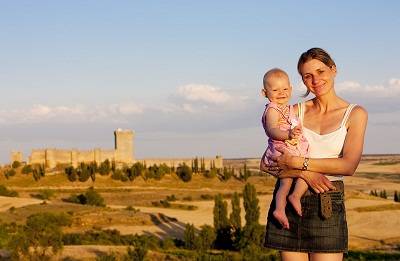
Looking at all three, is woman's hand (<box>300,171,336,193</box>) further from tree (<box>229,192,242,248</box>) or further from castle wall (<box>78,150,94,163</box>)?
castle wall (<box>78,150,94,163</box>)

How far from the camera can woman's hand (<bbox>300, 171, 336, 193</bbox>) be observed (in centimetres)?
395

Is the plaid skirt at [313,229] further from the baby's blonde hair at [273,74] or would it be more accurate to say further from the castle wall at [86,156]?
the castle wall at [86,156]

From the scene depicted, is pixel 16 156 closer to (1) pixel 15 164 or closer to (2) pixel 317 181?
(1) pixel 15 164

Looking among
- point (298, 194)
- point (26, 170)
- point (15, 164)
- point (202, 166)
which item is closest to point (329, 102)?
point (298, 194)

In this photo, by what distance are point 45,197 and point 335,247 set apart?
1798 inches

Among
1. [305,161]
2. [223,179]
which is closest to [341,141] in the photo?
[305,161]

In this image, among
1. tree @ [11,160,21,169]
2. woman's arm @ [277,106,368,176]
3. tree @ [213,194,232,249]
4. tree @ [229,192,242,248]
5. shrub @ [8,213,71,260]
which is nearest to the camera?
woman's arm @ [277,106,368,176]

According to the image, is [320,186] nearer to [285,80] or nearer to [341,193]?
[341,193]

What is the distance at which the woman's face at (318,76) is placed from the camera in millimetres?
4133

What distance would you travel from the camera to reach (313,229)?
3990 mm

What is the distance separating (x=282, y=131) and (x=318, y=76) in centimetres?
45

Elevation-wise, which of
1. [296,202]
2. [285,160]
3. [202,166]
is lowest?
[202,166]

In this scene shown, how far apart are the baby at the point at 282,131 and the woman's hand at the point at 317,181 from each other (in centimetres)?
6

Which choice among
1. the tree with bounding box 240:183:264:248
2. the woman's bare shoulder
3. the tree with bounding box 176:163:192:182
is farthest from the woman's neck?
the tree with bounding box 176:163:192:182
